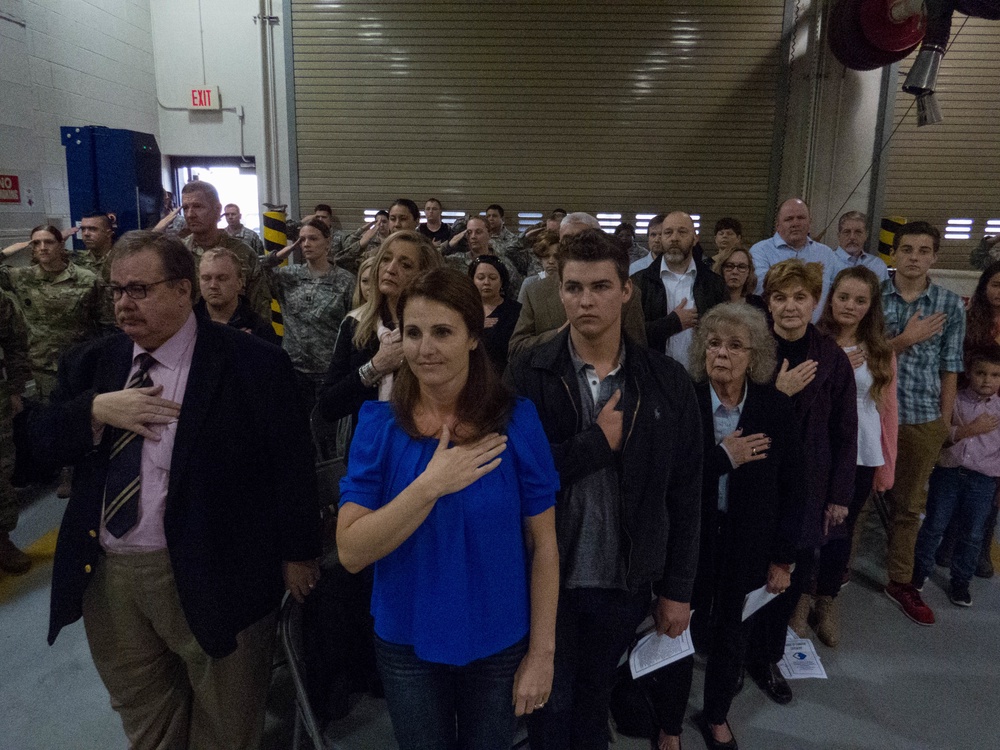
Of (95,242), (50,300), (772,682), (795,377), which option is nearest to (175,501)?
(795,377)

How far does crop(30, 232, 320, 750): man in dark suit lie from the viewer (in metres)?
1.73

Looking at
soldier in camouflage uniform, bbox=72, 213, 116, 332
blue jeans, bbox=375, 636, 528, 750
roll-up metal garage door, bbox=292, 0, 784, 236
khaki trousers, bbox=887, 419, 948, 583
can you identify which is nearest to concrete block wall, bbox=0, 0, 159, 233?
soldier in camouflage uniform, bbox=72, 213, 116, 332

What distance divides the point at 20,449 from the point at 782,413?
2.34 metres

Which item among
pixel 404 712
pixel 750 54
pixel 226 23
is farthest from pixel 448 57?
pixel 404 712

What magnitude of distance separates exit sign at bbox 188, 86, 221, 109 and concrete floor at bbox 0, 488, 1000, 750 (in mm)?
8281

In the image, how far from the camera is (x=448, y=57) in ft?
25.9

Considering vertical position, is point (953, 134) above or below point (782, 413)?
above

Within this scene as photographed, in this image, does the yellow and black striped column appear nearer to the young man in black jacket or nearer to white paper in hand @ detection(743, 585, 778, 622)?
the young man in black jacket

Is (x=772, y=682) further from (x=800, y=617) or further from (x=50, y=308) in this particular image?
(x=50, y=308)

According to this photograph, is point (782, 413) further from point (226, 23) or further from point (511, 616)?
point (226, 23)

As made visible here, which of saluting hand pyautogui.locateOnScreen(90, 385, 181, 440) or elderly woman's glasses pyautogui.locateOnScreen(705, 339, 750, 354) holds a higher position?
elderly woman's glasses pyautogui.locateOnScreen(705, 339, 750, 354)

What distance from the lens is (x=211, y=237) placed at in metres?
4.11

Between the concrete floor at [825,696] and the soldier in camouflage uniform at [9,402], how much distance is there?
0.28 meters

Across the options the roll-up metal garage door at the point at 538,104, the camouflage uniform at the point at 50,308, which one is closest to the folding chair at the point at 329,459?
the camouflage uniform at the point at 50,308
